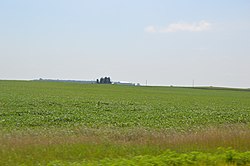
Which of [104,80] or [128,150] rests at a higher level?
[104,80]

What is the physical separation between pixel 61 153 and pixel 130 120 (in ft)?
33.9

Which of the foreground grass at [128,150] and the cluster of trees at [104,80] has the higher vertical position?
the cluster of trees at [104,80]

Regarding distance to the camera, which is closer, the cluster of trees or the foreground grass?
the foreground grass

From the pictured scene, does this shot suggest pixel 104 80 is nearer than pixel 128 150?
No

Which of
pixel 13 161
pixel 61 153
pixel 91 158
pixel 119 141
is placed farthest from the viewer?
pixel 119 141

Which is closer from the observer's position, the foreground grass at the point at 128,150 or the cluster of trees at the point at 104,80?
the foreground grass at the point at 128,150

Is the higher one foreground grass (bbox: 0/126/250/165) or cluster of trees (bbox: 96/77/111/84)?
cluster of trees (bbox: 96/77/111/84)

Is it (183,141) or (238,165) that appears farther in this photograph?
(183,141)

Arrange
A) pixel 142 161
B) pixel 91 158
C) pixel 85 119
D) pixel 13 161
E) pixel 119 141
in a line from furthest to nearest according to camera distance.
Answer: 1. pixel 85 119
2. pixel 119 141
3. pixel 91 158
4. pixel 13 161
5. pixel 142 161

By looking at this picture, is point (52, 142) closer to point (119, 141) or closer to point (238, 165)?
point (119, 141)

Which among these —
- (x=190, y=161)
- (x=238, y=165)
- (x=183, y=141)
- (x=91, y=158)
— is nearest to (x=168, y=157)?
(x=190, y=161)

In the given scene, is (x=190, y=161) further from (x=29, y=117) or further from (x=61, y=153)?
(x=29, y=117)

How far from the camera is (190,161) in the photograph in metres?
6.77

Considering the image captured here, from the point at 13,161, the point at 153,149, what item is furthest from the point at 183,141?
the point at 13,161
